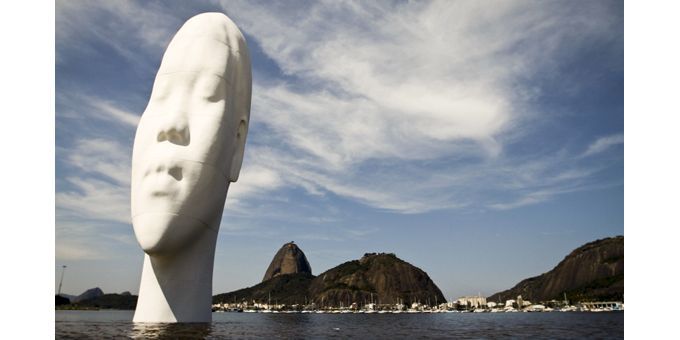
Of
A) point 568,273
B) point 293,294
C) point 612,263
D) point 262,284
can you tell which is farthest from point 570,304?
point 262,284

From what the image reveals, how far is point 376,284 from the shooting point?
538ft

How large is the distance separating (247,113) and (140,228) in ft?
20.6

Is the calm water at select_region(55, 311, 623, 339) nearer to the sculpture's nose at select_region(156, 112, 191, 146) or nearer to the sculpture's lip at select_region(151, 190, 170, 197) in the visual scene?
the sculpture's lip at select_region(151, 190, 170, 197)

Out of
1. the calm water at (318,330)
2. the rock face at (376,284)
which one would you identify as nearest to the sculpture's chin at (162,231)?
the calm water at (318,330)

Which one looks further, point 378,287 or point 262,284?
point 262,284

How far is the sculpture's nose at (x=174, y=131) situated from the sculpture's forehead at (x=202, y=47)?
2.08 m

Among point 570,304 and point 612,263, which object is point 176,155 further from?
point 612,263

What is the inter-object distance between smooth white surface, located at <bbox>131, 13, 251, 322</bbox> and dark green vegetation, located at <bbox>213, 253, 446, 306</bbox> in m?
141

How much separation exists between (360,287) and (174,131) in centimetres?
15166

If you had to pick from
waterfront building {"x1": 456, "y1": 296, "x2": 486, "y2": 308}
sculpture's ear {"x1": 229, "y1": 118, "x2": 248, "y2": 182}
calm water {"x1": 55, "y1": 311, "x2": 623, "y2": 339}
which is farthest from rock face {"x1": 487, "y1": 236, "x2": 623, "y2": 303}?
sculpture's ear {"x1": 229, "y1": 118, "x2": 248, "y2": 182}

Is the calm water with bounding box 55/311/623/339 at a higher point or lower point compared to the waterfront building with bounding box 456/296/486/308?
higher

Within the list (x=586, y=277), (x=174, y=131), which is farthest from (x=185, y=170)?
(x=586, y=277)

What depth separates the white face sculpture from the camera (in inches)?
662

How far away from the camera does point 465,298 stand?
166m
